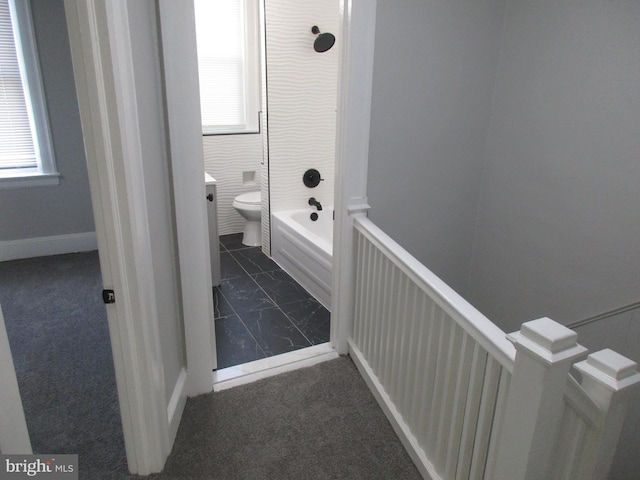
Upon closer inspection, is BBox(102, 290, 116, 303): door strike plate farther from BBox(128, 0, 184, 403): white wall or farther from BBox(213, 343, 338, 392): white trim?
BBox(213, 343, 338, 392): white trim

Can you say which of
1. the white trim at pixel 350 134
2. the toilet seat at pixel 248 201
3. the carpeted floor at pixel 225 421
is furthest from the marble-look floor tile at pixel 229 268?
the white trim at pixel 350 134

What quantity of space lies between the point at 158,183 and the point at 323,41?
89.0 inches

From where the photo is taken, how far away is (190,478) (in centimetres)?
179

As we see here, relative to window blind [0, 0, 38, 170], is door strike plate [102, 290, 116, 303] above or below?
below

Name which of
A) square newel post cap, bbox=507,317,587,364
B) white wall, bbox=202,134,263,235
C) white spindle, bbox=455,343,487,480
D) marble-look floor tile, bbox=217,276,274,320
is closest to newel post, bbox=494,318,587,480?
square newel post cap, bbox=507,317,587,364

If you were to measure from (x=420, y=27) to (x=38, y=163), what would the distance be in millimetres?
3346

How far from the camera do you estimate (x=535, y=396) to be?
1.08 m

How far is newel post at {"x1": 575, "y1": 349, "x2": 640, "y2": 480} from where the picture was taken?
1058mm

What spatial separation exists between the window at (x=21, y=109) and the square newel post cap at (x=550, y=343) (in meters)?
4.01

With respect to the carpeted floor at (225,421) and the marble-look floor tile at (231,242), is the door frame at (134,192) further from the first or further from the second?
the marble-look floor tile at (231,242)

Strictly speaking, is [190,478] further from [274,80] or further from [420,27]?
[274,80]

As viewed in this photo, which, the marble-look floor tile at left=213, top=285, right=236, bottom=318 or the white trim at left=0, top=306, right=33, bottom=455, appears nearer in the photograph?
the white trim at left=0, top=306, right=33, bottom=455

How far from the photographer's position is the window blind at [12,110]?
351 centimetres

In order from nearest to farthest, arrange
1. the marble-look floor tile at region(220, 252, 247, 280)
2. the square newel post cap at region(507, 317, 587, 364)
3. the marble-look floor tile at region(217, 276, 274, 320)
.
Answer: the square newel post cap at region(507, 317, 587, 364)
the marble-look floor tile at region(217, 276, 274, 320)
the marble-look floor tile at region(220, 252, 247, 280)
